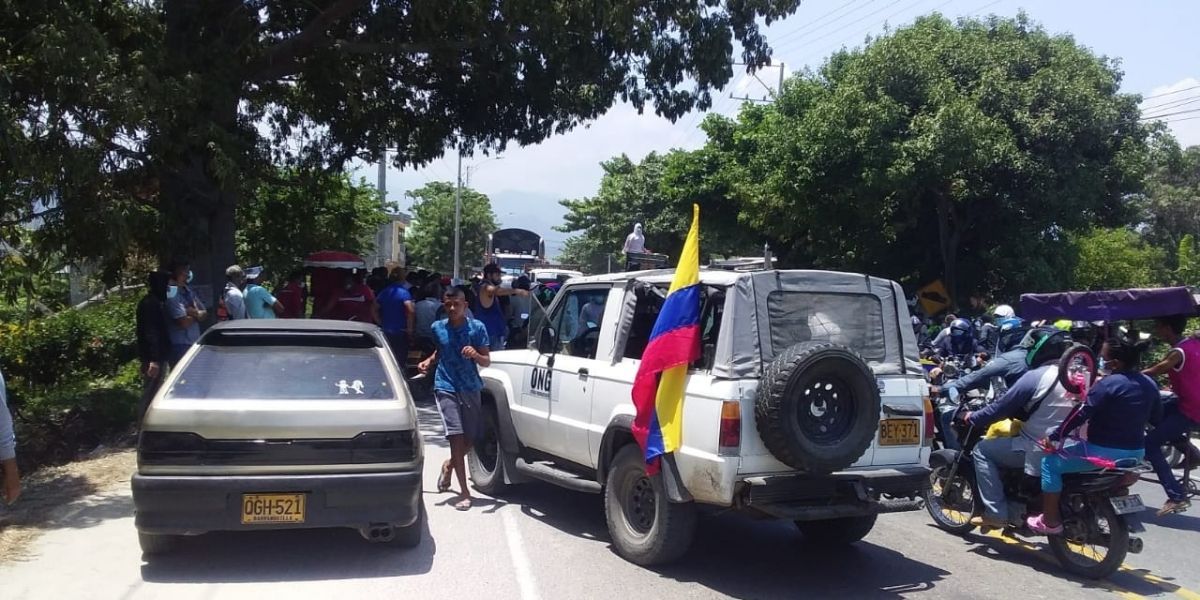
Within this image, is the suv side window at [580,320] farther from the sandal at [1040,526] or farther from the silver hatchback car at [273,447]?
the sandal at [1040,526]

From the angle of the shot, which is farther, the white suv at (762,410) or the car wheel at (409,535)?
the car wheel at (409,535)

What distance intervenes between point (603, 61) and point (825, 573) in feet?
29.9

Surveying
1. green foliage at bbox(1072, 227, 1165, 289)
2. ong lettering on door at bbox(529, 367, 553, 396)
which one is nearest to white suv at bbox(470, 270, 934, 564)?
ong lettering on door at bbox(529, 367, 553, 396)

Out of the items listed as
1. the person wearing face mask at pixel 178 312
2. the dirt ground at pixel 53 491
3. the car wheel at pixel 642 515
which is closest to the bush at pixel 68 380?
the dirt ground at pixel 53 491

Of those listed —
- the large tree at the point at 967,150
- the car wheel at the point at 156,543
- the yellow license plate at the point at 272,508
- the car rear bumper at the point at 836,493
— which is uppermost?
the large tree at the point at 967,150

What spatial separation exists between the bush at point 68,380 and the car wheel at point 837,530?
7.58 meters

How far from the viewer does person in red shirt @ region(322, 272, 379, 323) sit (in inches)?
547

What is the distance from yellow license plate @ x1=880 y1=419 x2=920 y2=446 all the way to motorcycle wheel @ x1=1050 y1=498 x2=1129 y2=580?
135 cm

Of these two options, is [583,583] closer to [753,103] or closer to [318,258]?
[318,258]

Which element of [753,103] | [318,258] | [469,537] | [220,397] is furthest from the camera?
[753,103]

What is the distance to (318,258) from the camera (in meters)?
16.9

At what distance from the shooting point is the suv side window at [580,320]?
7.32 meters

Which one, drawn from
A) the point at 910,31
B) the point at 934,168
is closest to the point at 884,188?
the point at 934,168

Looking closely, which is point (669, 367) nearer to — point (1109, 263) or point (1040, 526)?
point (1040, 526)
